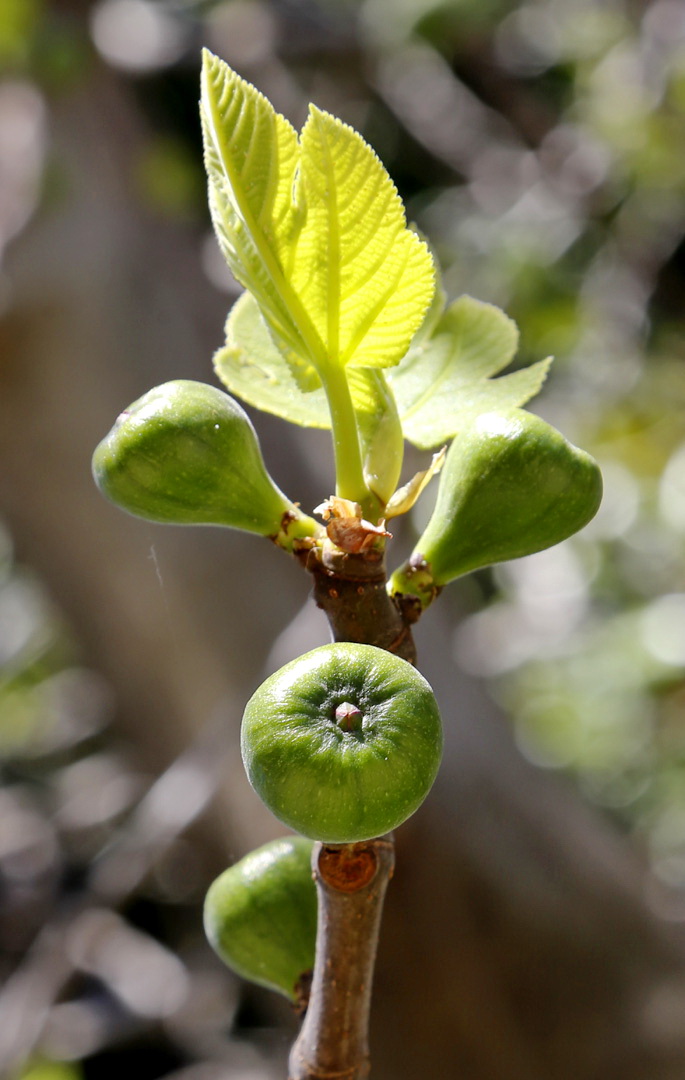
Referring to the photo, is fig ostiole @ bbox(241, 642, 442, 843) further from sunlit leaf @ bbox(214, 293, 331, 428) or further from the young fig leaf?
sunlit leaf @ bbox(214, 293, 331, 428)

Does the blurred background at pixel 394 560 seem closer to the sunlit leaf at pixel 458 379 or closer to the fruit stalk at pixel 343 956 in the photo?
the fruit stalk at pixel 343 956

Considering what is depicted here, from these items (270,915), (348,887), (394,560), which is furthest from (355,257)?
(394,560)

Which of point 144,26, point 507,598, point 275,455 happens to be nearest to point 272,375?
point 275,455

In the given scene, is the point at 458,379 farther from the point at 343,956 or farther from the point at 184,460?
the point at 343,956

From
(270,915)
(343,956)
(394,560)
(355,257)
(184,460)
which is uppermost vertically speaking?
(355,257)

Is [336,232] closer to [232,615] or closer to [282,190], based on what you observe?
[282,190]

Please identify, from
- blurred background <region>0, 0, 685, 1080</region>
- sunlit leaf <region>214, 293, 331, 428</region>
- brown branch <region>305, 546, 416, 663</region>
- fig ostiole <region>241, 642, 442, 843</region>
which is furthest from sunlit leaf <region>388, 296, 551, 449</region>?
blurred background <region>0, 0, 685, 1080</region>

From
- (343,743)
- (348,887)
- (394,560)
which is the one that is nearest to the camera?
(343,743)

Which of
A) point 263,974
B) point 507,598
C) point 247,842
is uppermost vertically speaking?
point 263,974
